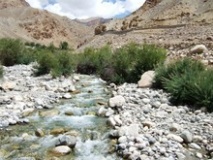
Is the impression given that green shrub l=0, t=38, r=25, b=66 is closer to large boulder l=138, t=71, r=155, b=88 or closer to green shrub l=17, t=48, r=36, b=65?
green shrub l=17, t=48, r=36, b=65

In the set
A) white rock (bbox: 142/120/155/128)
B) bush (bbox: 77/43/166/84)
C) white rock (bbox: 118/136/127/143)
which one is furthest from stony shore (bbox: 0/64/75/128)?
white rock (bbox: 142/120/155/128)

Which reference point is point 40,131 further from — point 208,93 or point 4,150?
point 208,93

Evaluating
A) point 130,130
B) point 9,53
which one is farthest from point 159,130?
point 9,53

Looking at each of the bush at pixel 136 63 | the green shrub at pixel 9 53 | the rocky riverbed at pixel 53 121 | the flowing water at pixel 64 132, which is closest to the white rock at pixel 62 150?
the rocky riverbed at pixel 53 121

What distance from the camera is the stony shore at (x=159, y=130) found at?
8.62 metres

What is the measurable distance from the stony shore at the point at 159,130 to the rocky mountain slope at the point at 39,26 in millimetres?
96118

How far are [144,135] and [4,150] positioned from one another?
11.2ft

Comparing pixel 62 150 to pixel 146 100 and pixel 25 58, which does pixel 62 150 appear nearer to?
pixel 146 100

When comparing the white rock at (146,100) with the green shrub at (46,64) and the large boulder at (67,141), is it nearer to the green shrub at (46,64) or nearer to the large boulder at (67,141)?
the large boulder at (67,141)

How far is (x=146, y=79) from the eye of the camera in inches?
602

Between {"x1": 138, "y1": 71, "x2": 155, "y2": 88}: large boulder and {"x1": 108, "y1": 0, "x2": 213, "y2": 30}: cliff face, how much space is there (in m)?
20.5

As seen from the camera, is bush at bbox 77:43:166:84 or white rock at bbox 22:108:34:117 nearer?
white rock at bbox 22:108:34:117

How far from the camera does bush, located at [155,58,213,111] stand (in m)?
11.3

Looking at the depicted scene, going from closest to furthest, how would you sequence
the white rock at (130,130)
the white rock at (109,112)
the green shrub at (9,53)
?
the white rock at (130,130) < the white rock at (109,112) < the green shrub at (9,53)
